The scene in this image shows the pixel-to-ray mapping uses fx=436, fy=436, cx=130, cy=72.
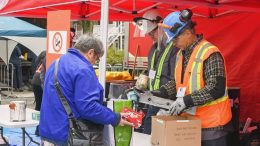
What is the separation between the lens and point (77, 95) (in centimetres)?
295

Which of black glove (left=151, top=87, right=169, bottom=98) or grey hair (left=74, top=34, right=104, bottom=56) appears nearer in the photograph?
grey hair (left=74, top=34, right=104, bottom=56)

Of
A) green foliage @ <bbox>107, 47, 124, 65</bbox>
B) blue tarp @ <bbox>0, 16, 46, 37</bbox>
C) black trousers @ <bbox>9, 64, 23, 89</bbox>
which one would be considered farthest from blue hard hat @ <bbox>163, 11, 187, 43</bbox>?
black trousers @ <bbox>9, 64, 23, 89</bbox>

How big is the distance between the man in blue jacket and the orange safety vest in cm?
54

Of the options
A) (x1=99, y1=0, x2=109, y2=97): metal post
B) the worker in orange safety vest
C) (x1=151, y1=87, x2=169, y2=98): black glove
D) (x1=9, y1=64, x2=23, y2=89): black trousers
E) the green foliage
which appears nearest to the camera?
the worker in orange safety vest

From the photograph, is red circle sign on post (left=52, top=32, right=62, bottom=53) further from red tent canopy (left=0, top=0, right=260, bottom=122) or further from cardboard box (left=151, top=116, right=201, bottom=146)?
cardboard box (left=151, top=116, right=201, bottom=146)

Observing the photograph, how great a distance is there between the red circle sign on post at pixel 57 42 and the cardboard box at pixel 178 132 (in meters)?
1.45

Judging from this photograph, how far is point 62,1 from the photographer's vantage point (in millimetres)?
4895

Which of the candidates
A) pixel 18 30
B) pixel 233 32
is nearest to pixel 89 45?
pixel 233 32

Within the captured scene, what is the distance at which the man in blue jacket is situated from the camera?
2.95 meters

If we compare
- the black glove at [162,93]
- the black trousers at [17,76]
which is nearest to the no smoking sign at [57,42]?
the black glove at [162,93]

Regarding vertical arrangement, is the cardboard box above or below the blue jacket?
below

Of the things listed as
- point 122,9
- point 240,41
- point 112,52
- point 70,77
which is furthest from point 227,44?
point 112,52

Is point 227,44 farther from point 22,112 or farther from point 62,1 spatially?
point 22,112

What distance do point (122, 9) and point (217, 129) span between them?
3694mm
